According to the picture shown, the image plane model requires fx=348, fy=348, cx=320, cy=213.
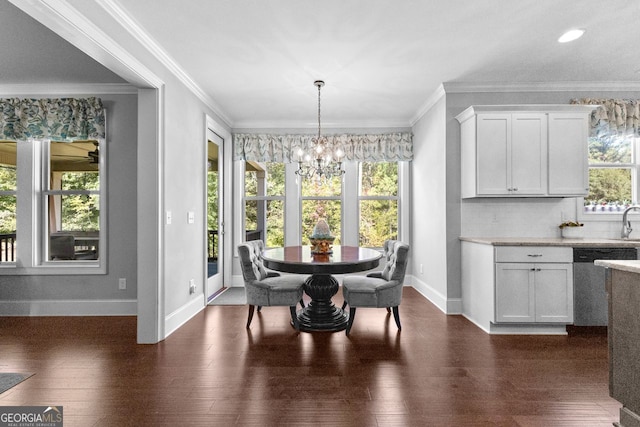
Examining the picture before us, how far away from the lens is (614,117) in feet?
13.0

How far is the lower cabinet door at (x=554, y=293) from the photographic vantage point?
3.33 metres

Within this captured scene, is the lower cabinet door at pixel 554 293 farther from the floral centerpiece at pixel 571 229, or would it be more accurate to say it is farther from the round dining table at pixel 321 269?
the round dining table at pixel 321 269

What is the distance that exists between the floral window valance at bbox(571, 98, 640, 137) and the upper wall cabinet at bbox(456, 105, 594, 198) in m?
0.39

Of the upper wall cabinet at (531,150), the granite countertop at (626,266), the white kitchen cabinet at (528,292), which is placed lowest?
the white kitchen cabinet at (528,292)

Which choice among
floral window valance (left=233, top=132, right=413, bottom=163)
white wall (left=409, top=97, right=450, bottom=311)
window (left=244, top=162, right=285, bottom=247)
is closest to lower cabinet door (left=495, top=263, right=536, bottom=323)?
white wall (left=409, top=97, right=450, bottom=311)

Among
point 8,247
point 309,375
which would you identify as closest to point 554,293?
point 309,375

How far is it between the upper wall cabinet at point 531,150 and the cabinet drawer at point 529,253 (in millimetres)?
659

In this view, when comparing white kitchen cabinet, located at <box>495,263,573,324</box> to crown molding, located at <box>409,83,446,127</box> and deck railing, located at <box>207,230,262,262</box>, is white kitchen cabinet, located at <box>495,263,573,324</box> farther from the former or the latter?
deck railing, located at <box>207,230,262,262</box>

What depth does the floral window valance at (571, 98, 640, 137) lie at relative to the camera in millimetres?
3947

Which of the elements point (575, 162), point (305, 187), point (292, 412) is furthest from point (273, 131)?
point (292, 412)

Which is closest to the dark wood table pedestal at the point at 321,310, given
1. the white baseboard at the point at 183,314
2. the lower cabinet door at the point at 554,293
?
the white baseboard at the point at 183,314

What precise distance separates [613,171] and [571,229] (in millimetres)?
951

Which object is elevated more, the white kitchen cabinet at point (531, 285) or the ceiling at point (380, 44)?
the ceiling at point (380, 44)

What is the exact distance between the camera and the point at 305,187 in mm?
5793
